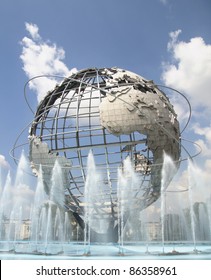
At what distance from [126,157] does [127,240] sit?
222 inches

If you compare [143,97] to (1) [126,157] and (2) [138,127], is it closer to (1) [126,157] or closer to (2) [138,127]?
(2) [138,127]

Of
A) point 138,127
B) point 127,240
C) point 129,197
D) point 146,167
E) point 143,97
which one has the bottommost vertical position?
point 127,240

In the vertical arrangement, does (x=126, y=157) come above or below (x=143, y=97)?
below

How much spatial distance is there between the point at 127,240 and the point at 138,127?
23.2 feet

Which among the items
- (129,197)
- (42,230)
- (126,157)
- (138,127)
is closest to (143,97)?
(138,127)

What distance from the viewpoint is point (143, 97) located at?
40.1ft

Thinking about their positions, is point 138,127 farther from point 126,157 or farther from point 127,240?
point 127,240

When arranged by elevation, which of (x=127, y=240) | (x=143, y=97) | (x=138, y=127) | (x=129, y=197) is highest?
(x=143, y=97)

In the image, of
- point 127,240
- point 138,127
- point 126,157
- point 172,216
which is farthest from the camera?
point 172,216

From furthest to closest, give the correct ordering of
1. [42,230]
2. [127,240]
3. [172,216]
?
[172,216] < [42,230] < [127,240]

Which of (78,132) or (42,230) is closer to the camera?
(78,132)

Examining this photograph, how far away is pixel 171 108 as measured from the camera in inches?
533
